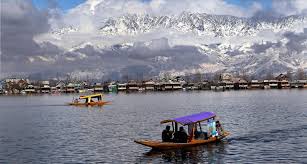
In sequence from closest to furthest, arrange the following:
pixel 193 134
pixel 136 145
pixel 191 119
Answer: pixel 191 119, pixel 193 134, pixel 136 145

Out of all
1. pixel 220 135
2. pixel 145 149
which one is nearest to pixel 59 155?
pixel 145 149

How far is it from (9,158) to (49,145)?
9.07 metres

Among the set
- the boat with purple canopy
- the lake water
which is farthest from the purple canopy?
the lake water

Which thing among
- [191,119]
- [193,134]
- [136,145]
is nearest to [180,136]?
[193,134]

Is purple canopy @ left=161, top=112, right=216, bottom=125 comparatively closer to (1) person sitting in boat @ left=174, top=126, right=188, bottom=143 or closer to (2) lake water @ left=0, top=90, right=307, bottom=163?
(1) person sitting in boat @ left=174, top=126, right=188, bottom=143

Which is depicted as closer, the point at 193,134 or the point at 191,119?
the point at 191,119

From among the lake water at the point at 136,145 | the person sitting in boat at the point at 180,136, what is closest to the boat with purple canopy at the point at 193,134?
the person sitting in boat at the point at 180,136

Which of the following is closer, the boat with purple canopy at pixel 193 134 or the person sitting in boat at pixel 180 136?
the boat with purple canopy at pixel 193 134

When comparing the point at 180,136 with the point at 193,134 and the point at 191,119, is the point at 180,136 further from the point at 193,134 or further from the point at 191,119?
the point at 191,119

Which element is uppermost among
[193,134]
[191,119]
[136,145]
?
[191,119]

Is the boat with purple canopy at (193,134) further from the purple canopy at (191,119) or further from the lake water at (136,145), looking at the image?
the lake water at (136,145)

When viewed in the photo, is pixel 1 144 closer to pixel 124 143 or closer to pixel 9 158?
pixel 9 158

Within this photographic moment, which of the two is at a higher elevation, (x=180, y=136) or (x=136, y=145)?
(x=180, y=136)

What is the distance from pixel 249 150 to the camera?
5275 centimetres
